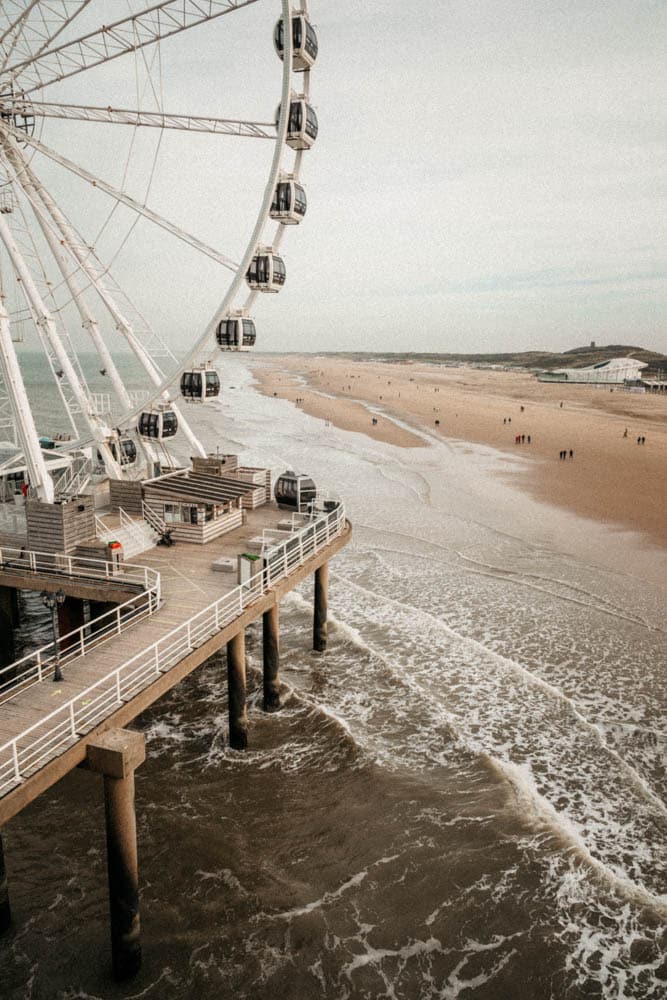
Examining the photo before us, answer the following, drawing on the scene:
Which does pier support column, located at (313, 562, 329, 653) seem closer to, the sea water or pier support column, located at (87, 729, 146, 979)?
the sea water

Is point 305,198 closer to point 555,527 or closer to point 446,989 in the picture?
point 446,989

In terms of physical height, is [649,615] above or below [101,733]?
below

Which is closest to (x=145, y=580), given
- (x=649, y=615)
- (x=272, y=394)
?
(x=649, y=615)

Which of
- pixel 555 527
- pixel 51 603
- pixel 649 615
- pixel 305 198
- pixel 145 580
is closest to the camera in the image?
pixel 51 603

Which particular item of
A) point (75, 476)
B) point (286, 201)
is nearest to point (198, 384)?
point (75, 476)

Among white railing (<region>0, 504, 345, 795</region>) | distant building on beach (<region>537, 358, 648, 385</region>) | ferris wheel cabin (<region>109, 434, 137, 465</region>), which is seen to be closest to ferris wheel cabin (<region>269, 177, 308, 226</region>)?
white railing (<region>0, 504, 345, 795</region>)

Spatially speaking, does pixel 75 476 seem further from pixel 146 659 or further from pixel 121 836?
pixel 121 836

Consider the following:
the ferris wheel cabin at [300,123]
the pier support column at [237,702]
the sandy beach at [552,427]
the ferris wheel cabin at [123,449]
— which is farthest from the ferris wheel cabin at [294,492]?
the sandy beach at [552,427]

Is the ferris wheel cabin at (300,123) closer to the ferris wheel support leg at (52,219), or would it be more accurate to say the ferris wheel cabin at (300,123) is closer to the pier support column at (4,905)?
the ferris wheel support leg at (52,219)
